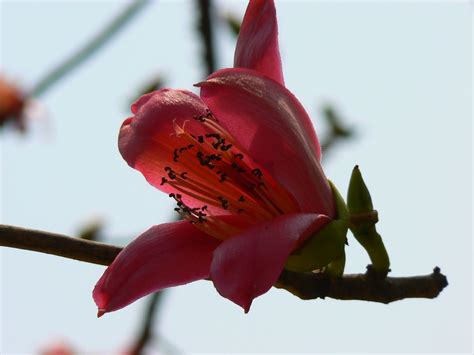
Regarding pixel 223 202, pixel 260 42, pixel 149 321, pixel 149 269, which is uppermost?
pixel 260 42

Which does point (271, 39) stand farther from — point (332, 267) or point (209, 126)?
point (332, 267)

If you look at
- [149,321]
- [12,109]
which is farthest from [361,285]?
[12,109]

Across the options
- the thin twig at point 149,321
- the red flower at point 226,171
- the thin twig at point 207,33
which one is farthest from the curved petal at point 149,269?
the thin twig at point 149,321

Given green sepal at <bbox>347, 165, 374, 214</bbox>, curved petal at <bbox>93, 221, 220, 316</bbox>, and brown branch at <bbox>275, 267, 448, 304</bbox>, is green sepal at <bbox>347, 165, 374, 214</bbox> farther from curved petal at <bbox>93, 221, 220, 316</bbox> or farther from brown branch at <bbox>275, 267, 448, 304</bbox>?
curved petal at <bbox>93, 221, 220, 316</bbox>

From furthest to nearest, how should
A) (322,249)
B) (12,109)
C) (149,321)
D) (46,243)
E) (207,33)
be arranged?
1. (12,109)
2. (149,321)
3. (207,33)
4. (322,249)
5. (46,243)

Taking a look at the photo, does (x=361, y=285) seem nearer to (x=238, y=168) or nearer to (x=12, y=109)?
(x=238, y=168)

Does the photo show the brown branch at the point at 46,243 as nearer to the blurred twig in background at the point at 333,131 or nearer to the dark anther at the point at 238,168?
the dark anther at the point at 238,168
